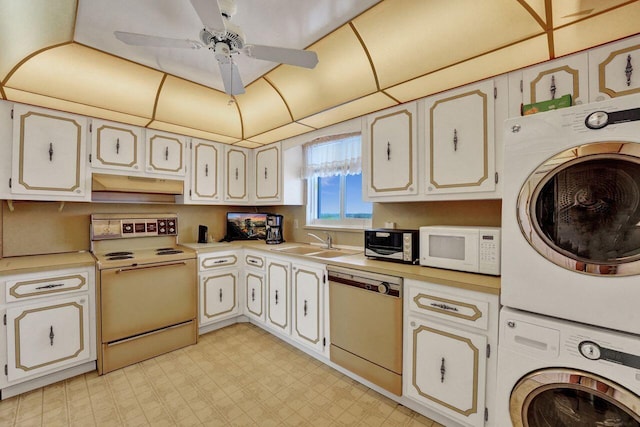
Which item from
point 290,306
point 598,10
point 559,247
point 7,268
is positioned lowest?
point 290,306

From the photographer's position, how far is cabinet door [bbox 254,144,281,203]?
3.29 metres

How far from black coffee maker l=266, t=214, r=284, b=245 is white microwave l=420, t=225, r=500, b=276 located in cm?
184

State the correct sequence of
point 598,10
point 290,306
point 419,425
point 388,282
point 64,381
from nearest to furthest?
point 598,10 → point 419,425 → point 388,282 → point 64,381 → point 290,306

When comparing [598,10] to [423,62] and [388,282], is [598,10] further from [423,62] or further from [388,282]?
[388,282]

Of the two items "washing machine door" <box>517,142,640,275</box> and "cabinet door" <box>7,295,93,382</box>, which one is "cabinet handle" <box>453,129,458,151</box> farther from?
"cabinet door" <box>7,295,93,382</box>

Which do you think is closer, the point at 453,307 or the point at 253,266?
the point at 453,307

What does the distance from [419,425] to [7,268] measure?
2956 millimetres

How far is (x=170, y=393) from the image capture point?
200 centimetres

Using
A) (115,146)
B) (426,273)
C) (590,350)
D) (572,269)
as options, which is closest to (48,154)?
(115,146)

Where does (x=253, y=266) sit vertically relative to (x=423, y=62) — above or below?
below

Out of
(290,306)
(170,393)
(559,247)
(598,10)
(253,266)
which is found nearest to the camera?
(559,247)

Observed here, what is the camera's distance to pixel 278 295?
273cm

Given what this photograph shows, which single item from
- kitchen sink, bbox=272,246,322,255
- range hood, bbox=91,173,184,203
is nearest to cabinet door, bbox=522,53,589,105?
kitchen sink, bbox=272,246,322,255

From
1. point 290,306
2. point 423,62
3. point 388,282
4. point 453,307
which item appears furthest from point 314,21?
point 290,306
